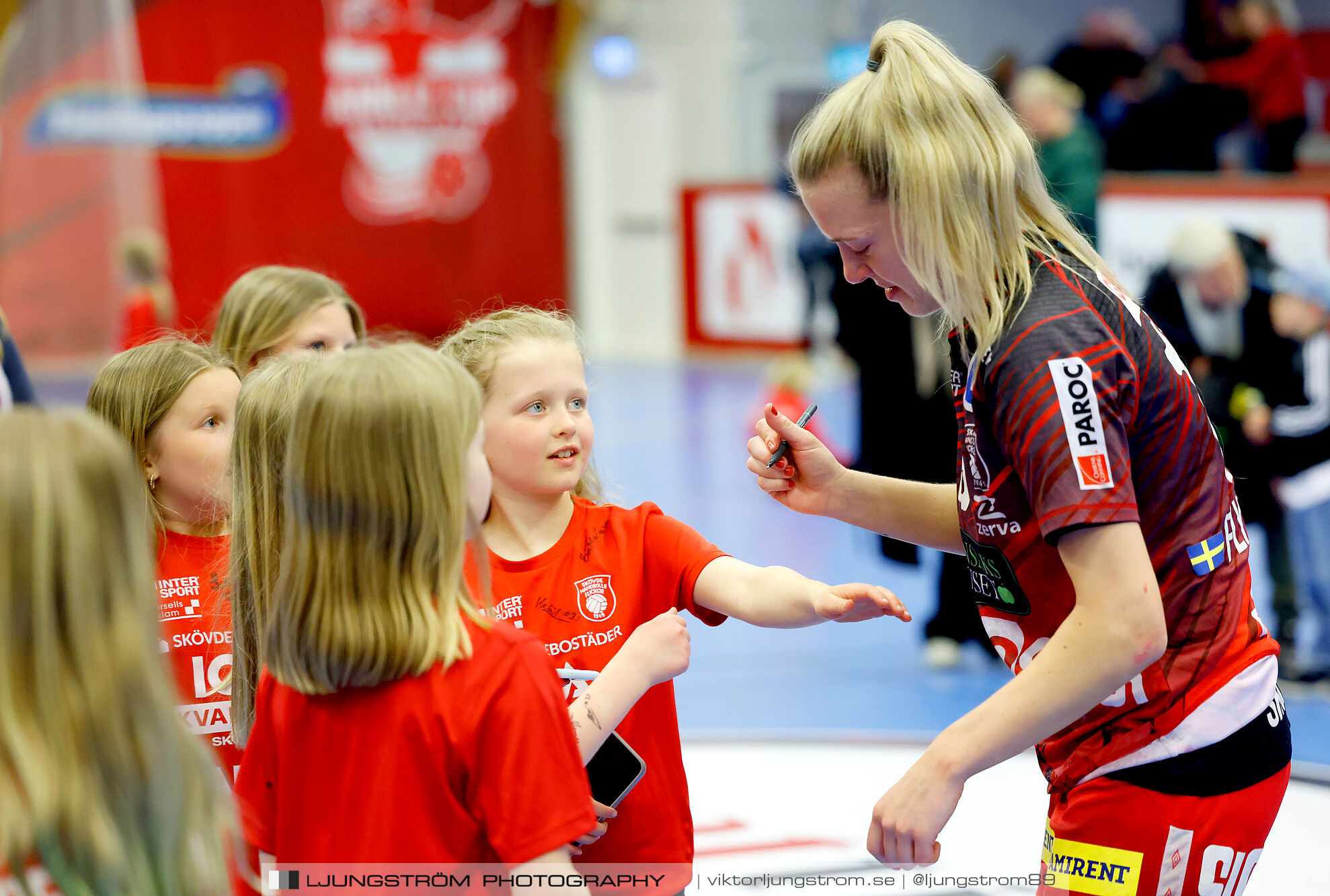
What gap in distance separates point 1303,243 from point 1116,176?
2672mm

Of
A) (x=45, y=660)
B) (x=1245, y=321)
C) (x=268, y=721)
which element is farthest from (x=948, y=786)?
(x=1245, y=321)

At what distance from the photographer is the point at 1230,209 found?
864cm

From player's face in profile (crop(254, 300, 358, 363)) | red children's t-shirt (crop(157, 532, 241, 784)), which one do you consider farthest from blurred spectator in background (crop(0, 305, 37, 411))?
red children's t-shirt (crop(157, 532, 241, 784))

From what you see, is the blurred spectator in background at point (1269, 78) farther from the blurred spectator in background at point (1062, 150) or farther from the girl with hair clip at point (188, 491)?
the girl with hair clip at point (188, 491)

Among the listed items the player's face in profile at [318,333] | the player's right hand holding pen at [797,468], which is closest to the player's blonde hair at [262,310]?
the player's face in profile at [318,333]

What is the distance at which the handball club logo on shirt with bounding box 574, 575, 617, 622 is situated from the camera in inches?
80.9

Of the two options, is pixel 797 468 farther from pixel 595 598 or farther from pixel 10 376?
pixel 10 376

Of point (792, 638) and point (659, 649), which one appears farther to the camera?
point (792, 638)

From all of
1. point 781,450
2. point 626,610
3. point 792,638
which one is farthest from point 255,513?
point 792,638

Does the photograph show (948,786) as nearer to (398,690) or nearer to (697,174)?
(398,690)

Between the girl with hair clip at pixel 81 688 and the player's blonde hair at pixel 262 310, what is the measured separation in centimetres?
165

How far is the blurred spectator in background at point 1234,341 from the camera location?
16.1ft

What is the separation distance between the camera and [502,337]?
2.20 m
